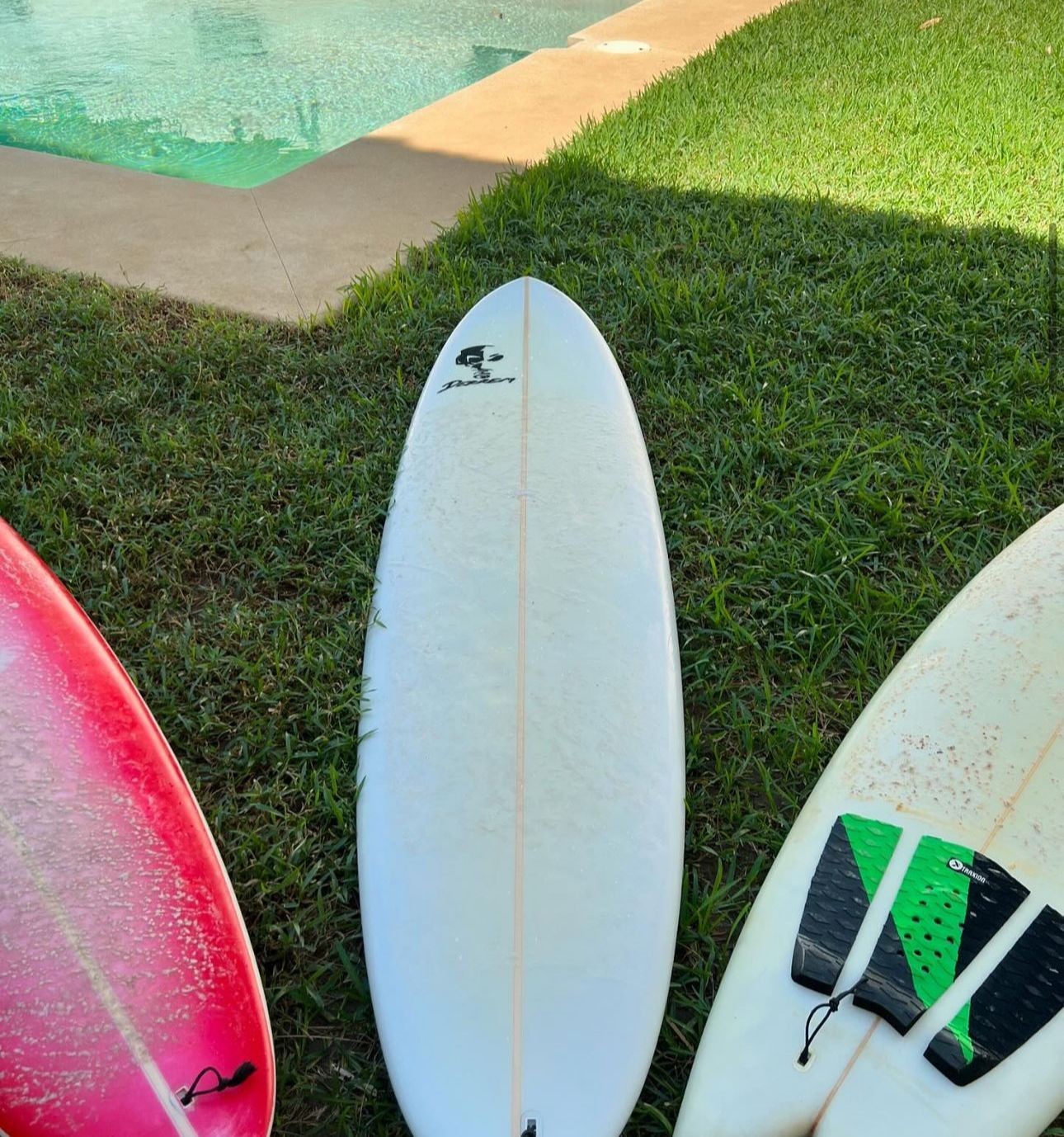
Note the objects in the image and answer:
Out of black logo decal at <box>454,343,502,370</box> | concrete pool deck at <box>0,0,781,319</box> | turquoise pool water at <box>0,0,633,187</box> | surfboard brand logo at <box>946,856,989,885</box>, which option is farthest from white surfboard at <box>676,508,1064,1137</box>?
turquoise pool water at <box>0,0,633,187</box>

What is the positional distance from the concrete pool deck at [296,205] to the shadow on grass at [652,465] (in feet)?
0.65

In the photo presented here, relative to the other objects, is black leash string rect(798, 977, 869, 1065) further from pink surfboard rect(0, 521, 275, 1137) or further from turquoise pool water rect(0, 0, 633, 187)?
turquoise pool water rect(0, 0, 633, 187)

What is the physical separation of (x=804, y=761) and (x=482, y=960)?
2.15 ft

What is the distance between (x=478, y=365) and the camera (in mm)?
2350

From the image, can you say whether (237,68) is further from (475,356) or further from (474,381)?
(474,381)

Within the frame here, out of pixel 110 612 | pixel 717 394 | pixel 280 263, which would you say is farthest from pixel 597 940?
pixel 280 263

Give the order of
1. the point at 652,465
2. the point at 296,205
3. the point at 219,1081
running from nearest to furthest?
the point at 219,1081
the point at 652,465
the point at 296,205

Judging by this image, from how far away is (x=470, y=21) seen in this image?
23.0ft

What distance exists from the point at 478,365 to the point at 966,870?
5.11 feet

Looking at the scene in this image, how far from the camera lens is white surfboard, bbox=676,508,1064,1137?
112 centimetres

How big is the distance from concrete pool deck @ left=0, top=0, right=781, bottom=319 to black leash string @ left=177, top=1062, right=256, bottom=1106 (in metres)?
2.11

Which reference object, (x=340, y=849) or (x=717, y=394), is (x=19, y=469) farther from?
(x=717, y=394)

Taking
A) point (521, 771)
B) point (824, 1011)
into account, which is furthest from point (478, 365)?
point (824, 1011)

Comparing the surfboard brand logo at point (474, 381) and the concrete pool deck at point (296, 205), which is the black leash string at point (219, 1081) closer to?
the surfboard brand logo at point (474, 381)
